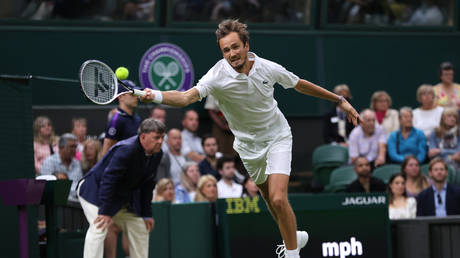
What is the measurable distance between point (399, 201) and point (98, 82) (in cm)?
486

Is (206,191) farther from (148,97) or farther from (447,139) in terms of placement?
(148,97)

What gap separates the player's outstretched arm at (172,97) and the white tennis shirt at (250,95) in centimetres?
15

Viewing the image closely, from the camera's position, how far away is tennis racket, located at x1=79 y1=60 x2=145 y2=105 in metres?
5.65

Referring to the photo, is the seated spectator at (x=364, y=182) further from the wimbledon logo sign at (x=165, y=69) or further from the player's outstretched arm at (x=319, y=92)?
the player's outstretched arm at (x=319, y=92)

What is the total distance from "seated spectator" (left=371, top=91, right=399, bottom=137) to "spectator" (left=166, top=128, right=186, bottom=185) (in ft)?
8.97

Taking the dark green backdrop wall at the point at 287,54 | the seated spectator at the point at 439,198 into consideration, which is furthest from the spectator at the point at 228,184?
the dark green backdrop wall at the point at 287,54

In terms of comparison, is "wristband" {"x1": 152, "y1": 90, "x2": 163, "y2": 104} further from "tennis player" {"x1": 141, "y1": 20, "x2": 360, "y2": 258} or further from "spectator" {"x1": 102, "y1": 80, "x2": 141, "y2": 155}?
"spectator" {"x1": 102, "y1": 80, "x2": 141, "y2": 155}

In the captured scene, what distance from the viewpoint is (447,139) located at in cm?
1095

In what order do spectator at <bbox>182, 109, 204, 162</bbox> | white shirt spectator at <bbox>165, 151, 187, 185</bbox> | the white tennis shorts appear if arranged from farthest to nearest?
spectator at <bbox>182, 109, 204, 162</bbox>, white shirt spectator at <bbox>165, 151, 187, 185</bbox>, the white tennis shorts

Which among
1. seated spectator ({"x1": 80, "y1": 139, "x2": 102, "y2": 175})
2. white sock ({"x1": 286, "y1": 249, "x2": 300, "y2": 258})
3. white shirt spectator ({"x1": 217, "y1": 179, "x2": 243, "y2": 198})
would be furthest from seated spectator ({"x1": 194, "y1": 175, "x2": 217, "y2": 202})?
white sock ({"x1": 286, "y1": 249, "x2": 300, "y2": 258})

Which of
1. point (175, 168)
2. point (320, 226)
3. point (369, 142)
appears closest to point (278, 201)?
point (320, 226)

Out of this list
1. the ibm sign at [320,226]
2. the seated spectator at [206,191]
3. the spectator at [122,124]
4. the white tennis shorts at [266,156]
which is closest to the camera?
the white tennis shorts at [266,156]

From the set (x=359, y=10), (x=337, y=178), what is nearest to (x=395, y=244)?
(x=337, y=178)

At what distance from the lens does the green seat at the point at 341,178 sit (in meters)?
10.5
